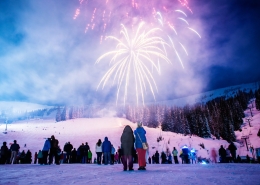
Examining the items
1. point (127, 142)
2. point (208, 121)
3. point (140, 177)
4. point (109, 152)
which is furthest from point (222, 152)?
point (208, 121)

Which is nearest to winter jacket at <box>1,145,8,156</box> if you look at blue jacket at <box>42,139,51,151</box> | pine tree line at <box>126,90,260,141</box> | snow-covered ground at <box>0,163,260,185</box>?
blue jacket at <box>42,139,51,151</box>

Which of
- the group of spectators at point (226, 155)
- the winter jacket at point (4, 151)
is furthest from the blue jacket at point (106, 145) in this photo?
the group of spectators at point (226, 155)

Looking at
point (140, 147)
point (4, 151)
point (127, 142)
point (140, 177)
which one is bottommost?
point (140, 177)

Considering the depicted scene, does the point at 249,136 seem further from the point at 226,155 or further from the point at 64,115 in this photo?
the point at 64,115

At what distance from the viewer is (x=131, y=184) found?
16.9 feet

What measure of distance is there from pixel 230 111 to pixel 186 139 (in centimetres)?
6570

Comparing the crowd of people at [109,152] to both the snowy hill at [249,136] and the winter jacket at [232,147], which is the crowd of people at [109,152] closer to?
the winter jacket at [232,147]

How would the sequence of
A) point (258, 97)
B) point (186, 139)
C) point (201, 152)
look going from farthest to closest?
point (258, 97) < point (186, 139) < point (201, 152)

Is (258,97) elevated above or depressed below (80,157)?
above

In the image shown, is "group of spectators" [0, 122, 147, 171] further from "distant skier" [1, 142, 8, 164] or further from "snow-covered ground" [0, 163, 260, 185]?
"snow-covered ground" [0, 163, 260, 185]

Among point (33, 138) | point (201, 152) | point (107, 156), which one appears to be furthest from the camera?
point (33, 138)

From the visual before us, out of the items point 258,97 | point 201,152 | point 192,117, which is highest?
point 258,97

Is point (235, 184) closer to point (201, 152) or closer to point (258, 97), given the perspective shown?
point (201, 152)

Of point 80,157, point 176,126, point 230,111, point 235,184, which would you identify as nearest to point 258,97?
point 230,111
